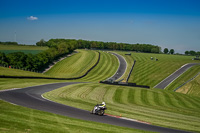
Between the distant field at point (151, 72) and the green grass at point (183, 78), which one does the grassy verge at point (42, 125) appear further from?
the distant field at point (151, 72)

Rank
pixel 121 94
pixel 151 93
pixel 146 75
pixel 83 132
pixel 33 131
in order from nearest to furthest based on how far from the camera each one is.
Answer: pixel 33 131 < pixel 83 132 < pixel 121 94 < pixel 151 93 < pixel 146 75

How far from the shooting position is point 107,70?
10538 cm

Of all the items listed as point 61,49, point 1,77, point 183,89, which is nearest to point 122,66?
point 183,89

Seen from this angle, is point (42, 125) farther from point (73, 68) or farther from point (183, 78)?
point (73, 68)

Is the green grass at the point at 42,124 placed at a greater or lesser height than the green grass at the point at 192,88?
greater

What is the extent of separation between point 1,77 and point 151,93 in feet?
127

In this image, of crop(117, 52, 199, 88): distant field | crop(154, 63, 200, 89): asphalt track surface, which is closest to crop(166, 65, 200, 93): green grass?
crop(154, 63, 200, 89): asphalt track surface

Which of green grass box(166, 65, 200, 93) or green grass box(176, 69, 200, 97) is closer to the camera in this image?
green grass box(176, 69, 200, 97)

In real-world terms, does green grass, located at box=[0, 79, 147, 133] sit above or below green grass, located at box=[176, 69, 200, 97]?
above

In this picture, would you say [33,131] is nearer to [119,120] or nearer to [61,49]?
[119,120]

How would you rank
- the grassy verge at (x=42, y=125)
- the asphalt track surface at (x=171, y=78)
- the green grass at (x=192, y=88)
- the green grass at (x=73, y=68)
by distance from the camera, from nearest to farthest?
the grassy verge at (x=42, y=125) < the green grass at (x=192, y=88) < the asphalt track surface at (x=171, y=78) < the green grass at (x=73, y=68)

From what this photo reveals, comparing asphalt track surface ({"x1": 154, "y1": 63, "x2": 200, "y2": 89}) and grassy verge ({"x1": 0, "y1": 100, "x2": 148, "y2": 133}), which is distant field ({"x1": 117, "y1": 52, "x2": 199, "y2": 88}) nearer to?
asphalt track surface ({"x1": 154, "y1": 63, "x2": 200, "y2": 89})

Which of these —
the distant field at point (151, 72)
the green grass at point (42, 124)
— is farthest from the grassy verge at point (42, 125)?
the distant field at point (151, 72)

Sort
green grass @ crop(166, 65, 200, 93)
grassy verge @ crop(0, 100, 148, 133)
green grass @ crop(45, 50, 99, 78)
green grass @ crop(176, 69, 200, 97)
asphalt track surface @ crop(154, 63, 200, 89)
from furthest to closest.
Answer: green grass @ crop(45, 50, 99, 78) → asphalt track surface @ crop(154, 63, 200, 89) → green grass @ crop(166, 65, 200, 93) → green grass @ crop(176, 69, 200, 97) → grassy verge @ crop(0, 100, 148, 133)
